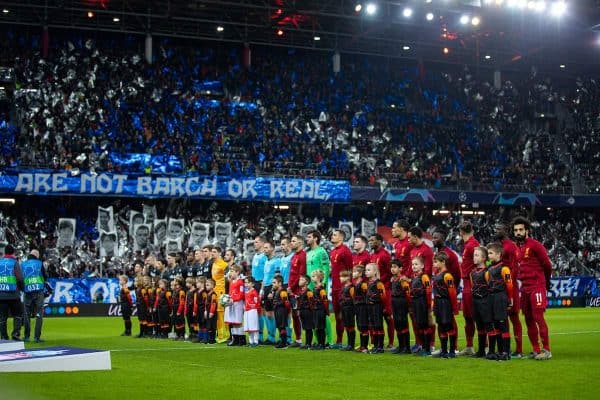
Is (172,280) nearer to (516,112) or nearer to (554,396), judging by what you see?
(554,396)

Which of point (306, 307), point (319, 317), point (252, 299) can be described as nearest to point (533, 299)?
point (319, 317)

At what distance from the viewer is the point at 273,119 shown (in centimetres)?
4544

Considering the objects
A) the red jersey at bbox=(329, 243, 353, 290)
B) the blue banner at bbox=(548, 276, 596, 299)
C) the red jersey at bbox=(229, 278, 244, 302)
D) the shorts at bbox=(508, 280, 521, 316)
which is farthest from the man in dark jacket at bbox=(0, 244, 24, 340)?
the blue banner at bbox=(548, 276, 596, 299)

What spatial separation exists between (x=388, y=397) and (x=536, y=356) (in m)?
5.02

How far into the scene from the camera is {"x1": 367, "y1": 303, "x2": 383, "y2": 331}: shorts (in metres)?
15.2

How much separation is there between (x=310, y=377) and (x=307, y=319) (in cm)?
532

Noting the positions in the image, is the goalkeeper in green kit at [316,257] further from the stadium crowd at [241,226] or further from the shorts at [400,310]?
the stadium crowd at [241,226]

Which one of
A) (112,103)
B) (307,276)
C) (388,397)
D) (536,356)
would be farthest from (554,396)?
(112,103)

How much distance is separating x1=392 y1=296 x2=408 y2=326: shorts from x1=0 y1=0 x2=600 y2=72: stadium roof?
30.7 m

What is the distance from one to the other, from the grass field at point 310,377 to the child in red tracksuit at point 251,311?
6.01 ft

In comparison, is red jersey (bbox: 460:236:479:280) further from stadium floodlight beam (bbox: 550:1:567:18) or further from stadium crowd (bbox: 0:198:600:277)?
stadium floodlight beam (bbox: 550:1:567:18)

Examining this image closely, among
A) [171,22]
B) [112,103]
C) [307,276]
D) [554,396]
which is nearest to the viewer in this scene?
[554,396]

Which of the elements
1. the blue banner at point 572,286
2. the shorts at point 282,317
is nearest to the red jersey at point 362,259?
the shorts at point 282,317

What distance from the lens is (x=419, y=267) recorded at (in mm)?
14469
